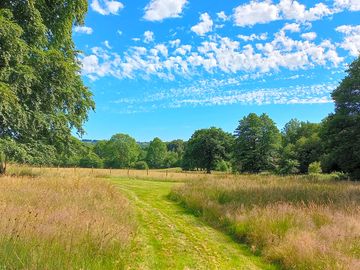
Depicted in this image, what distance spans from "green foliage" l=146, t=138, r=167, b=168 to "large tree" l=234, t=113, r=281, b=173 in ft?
168

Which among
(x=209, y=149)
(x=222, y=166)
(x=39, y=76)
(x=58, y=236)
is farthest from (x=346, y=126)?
(x=222, y=166)

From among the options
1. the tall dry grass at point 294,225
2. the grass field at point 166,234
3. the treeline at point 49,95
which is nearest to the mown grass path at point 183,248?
the grass field at point 166,234

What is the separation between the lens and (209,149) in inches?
3556

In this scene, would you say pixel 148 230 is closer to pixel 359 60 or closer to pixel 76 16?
pixel 76 16

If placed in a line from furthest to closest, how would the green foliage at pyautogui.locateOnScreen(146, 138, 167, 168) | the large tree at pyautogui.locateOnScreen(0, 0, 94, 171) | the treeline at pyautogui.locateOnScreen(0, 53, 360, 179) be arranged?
the green foliage at pyautogui.locateOnScreen(146, 138, 167, 168) → the treeline at pyautogui.locateOnScreen(0, 53, 360, 179) → the large tree at pyautogui.locateOnScreen(0, 0, 94, 171)

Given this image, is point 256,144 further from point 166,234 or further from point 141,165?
point 166,234

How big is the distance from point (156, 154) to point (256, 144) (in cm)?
5541

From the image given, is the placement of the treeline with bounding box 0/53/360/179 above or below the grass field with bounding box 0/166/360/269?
above

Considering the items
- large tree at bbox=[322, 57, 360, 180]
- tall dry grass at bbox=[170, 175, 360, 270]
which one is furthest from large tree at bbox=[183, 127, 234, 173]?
tall dry grass at bbox=[170, 175, 360, 270]

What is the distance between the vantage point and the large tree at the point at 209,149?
89.9 meters

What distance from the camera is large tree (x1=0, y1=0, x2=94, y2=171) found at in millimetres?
15258

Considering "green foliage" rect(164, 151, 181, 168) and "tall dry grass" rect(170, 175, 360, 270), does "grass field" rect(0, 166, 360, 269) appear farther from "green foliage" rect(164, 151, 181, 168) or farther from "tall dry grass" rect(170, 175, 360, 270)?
"green foliage" rect(164, 151, 181, 168)

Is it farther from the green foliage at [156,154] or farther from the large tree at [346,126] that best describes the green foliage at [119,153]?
the large tree at [346,126]

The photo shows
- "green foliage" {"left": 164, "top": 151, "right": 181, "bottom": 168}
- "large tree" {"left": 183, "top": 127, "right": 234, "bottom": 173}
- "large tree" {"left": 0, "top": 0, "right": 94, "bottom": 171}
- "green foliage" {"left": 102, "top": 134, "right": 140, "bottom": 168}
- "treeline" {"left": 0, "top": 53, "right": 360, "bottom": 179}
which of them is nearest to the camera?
"large tree" {"left": 0, "top": 0, "right": 94, "bottom": 171}
